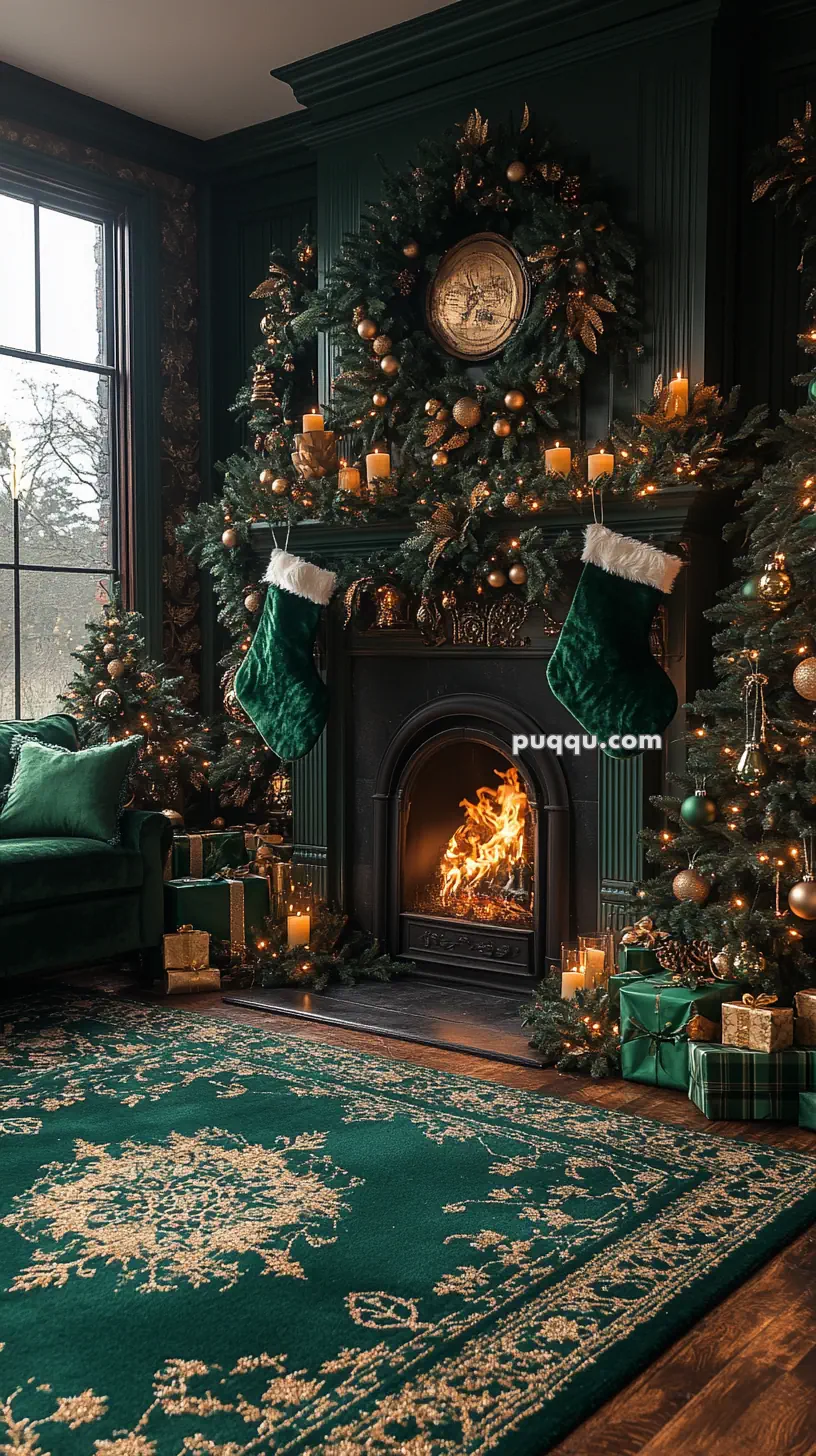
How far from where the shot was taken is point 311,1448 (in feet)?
6.38

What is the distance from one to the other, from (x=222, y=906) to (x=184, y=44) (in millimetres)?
3401

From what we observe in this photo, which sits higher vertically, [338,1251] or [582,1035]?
[582,1035]

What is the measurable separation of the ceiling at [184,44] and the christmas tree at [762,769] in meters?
2.25

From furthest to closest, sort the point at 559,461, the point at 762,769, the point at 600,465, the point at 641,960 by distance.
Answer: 1. the point at 559,461
2. the point at 600,465
3. the point at 641,960
4. the point at 762,769

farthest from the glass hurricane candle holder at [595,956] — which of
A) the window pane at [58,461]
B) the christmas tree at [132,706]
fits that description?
the window pane at [58,461]

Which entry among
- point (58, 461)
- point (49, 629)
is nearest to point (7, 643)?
point (49, 629)

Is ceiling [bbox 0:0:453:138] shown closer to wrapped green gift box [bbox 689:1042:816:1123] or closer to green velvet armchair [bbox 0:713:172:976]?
green velvet armchair [bbox 0:713:172:976]

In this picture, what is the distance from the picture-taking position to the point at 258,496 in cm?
513

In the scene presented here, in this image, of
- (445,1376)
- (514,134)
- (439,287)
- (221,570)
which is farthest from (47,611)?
(445,1376)

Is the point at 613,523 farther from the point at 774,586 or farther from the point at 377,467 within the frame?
the point at 377,467

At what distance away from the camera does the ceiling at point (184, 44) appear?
4738mm

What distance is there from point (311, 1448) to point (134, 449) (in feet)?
15.3

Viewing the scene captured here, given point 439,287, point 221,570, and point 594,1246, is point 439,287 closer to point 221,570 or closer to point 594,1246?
point 221,570

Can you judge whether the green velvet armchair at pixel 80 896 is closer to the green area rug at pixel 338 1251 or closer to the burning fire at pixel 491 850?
the green area rug at pixel 338 1251
